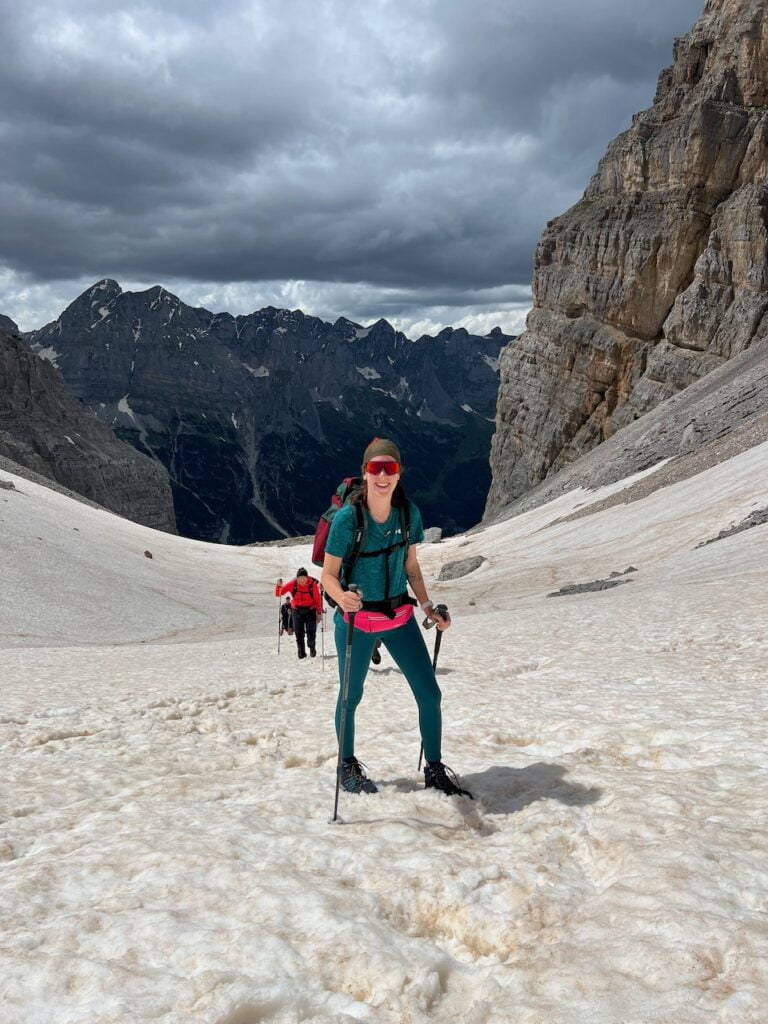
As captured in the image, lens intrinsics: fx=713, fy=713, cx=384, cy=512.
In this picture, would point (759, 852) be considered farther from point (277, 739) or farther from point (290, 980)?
point (277, 739)

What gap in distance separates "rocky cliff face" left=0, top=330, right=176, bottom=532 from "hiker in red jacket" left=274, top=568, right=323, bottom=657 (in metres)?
113

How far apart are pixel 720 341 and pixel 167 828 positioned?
91.5 meters

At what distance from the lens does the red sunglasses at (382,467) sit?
20.4 ft

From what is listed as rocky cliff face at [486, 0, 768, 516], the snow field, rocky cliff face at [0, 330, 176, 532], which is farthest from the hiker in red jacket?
rocky cliff face at [0, 330, 176, 532]

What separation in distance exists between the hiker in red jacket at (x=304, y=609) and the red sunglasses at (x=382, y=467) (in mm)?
12342

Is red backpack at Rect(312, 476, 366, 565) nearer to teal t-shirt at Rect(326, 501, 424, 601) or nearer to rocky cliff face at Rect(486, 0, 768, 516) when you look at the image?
teal t-shirt at Rect(326, 501, 424, 601)

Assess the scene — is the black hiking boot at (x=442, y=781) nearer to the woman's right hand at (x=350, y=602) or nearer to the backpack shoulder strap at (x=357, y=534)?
the woman's right hand at (x=350, y=602)

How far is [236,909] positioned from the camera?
4.43 m

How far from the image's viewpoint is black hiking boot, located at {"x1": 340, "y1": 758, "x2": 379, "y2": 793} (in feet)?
21.5

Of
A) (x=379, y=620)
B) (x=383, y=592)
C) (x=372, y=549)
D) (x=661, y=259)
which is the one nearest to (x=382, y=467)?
(x=372, y=549)

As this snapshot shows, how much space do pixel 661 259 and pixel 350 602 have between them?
99.5 meters

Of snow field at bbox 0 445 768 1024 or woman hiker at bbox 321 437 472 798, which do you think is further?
woman hiker at bbox 321 437 472 798

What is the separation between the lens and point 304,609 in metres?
18.7

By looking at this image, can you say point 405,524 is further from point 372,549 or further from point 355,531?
point 355,531
